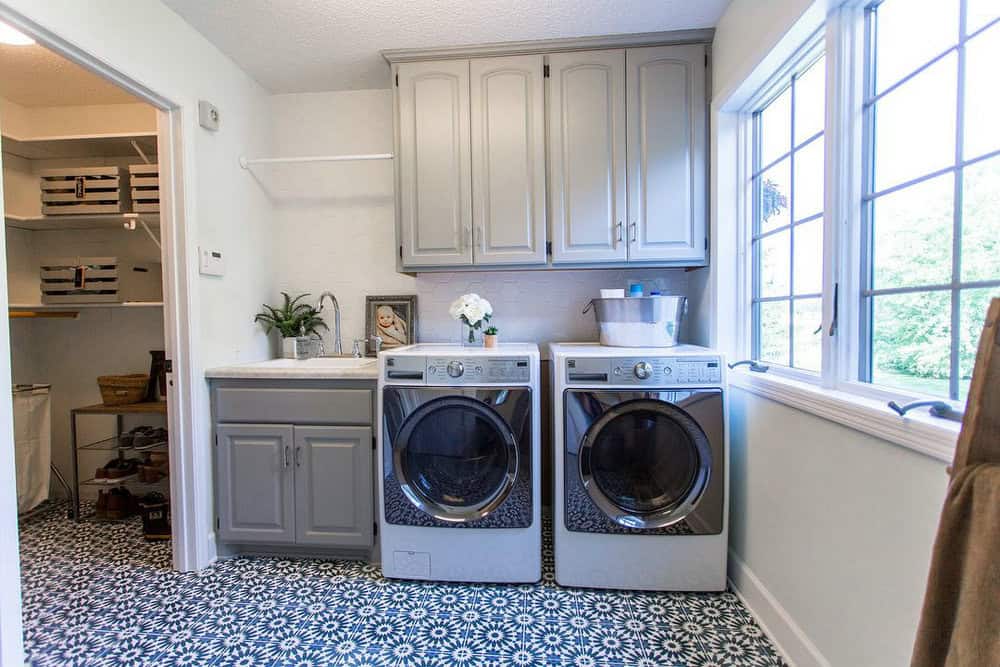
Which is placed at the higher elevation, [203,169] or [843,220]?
[203,169]

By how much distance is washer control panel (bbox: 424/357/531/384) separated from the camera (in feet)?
5.77

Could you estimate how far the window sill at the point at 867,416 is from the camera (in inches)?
34.6

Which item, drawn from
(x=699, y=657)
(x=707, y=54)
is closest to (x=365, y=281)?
(x=707, y=54)

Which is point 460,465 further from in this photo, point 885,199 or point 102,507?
point 102,507

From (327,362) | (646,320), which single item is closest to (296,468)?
(327,362)

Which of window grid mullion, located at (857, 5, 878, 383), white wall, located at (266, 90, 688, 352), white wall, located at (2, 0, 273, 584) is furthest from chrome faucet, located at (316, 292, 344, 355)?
window grid mullion, located at (857, 5, 878, 383)

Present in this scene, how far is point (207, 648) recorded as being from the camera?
58.2 inches

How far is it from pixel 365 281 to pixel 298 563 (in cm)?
150

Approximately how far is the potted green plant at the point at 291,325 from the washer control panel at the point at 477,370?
3.49 feet

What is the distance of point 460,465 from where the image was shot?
182 centimetres

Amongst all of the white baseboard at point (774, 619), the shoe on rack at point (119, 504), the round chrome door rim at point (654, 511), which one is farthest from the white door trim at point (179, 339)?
the white baseboard at point (774, 619)

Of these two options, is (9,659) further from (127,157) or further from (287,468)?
(127,157)

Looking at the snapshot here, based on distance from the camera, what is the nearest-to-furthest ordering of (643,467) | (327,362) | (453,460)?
(643,467)
(453,460)
(327,362)

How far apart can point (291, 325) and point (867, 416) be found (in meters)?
2.49
